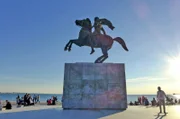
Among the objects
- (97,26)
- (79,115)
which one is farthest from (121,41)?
(79,115)

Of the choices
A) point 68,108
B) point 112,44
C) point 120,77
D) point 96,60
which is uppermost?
point 112,44

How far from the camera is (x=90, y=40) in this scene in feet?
45.0

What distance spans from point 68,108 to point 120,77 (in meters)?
3.72

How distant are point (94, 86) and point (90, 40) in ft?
10.0

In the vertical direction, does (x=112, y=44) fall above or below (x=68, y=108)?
above

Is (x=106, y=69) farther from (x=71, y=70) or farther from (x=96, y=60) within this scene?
(x=71, y=70)

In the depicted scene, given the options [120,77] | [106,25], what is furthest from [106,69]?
[106,25]

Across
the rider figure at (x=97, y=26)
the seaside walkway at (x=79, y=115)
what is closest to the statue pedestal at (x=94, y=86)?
the seaside walkway at (x=79, y=115)

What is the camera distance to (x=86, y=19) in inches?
547

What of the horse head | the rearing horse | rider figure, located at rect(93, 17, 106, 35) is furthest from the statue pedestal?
the horse head

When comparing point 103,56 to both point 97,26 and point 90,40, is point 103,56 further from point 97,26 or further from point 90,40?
point 97,26

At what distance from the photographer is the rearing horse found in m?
13.7

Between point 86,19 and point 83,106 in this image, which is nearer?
point 83,106

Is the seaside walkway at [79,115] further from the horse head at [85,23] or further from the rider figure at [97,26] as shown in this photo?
the horse head at [85,23]
